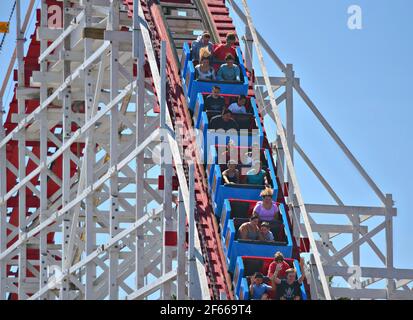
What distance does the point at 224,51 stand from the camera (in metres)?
27.0

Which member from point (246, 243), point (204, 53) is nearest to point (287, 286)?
point (246, 243)

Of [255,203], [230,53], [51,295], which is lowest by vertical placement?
[51,295]

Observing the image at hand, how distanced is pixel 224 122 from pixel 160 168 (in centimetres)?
364

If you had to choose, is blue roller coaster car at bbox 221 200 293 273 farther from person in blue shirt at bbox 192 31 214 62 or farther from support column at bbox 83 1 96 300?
support column at bbox 83 1 96 300

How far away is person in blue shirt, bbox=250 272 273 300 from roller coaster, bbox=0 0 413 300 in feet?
0.55

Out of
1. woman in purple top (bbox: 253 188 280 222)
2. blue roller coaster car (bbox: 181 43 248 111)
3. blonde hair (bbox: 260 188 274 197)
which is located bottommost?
woman in purple top (bbox: 253 188 280 222)

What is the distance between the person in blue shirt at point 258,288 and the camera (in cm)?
2248

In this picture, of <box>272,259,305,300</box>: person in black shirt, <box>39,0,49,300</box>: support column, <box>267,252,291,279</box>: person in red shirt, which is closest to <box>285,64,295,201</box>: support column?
<box>39,0,49,300</box>: support column

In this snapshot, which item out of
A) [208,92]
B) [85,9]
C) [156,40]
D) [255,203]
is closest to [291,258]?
[255,203]

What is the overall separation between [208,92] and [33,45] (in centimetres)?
772

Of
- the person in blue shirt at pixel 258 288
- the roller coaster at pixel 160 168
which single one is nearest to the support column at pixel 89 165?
the roller coaster at pixel 160 168

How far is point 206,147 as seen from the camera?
2509 cm

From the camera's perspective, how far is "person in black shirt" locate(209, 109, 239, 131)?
83.3 ft
